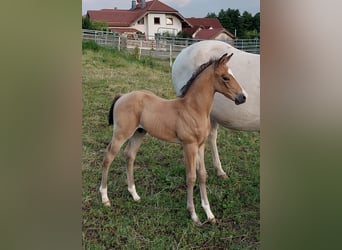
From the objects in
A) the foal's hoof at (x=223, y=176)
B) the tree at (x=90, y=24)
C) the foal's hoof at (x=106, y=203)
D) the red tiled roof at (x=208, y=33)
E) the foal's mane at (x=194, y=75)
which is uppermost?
the tree at (x=90, y=24)

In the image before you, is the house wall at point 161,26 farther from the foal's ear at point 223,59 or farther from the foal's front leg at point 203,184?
the foal's front leg at point 203,184

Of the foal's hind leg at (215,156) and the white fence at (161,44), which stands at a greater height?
the white fence at (161,44)

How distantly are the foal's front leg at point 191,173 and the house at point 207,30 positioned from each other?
499 millimetres

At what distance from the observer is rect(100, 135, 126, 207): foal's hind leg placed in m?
1.63

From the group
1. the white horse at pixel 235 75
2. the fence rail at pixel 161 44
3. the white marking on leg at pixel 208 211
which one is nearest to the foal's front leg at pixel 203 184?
the white marking on leg at pixel 208 211

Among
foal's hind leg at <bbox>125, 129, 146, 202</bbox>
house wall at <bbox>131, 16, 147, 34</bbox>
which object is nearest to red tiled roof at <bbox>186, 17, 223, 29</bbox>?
Result: house wall at <bbox>131, 16, 147, 34</bbox>

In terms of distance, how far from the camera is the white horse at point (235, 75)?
1.73 meters

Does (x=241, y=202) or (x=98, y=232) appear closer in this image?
(x=98, y=232)
